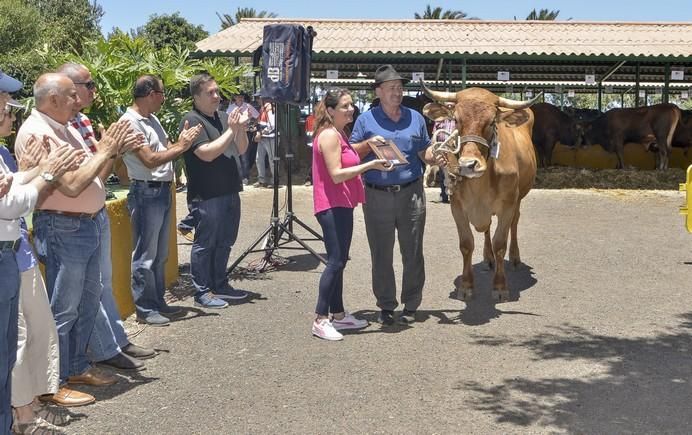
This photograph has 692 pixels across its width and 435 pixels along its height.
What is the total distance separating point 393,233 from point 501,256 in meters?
1.46

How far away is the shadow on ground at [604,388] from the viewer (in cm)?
430

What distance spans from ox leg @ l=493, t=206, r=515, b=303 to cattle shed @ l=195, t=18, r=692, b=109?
982 centimetres

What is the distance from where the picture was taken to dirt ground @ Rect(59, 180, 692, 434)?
434cm

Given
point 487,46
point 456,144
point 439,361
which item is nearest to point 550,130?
point 487,46

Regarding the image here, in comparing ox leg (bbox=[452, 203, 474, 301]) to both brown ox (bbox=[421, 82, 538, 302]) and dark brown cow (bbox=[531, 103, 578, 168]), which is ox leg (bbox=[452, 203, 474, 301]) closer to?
brown ox (bbox=[421, 82, 538, 302])

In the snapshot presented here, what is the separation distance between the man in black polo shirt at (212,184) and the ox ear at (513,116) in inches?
89.9

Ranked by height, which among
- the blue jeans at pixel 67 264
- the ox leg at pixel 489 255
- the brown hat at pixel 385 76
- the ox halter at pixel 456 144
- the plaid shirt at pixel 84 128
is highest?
the brown hat at pixel 385 76

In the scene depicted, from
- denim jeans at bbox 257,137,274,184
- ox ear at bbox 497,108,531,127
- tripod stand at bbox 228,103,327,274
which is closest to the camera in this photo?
ox ear at bbox 497,108,531,127

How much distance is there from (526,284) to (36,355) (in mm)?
5119

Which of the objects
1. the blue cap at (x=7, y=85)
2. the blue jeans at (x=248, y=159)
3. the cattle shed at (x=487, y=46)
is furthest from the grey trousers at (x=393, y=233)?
the cattle shed at (x=487, y=46)

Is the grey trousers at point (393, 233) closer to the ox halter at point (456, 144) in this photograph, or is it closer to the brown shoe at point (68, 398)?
the ox halter at point (456, 144)

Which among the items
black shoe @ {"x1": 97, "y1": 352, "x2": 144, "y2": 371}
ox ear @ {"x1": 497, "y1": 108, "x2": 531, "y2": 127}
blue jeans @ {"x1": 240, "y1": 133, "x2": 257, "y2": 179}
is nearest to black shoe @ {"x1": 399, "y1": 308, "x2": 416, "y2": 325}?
ox ear @ {"x1": 497, "y1": 108, "x2": 531, "y2": 127}

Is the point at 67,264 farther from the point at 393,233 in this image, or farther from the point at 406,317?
the point at 406,317

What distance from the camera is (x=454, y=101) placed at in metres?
7.09
